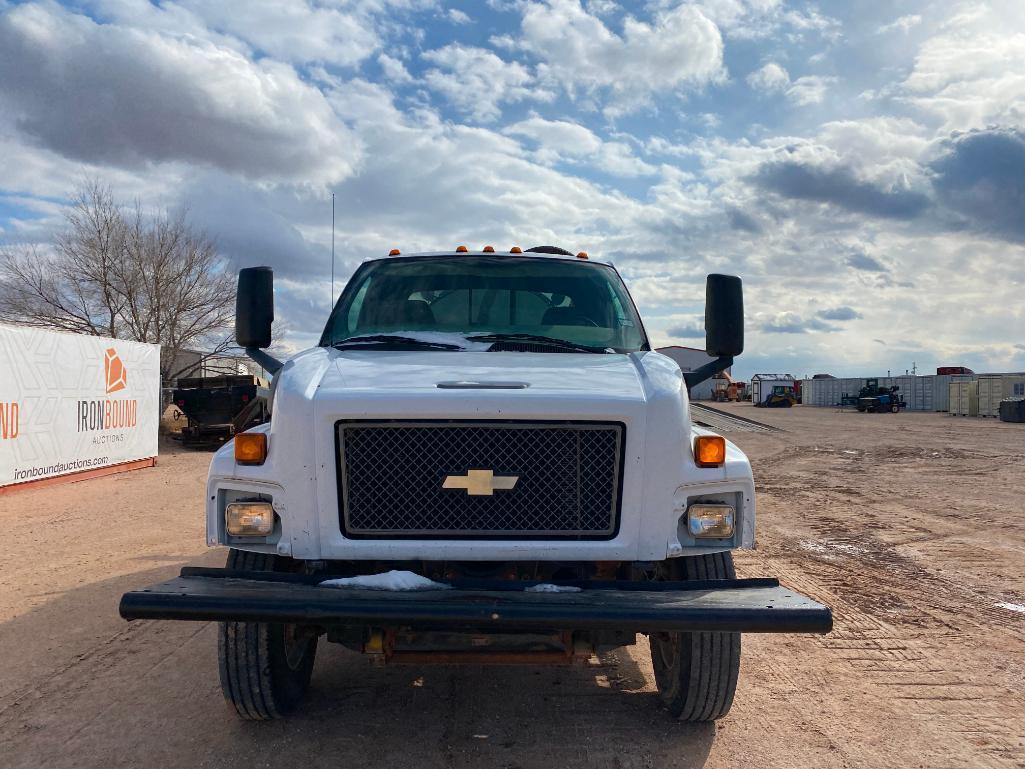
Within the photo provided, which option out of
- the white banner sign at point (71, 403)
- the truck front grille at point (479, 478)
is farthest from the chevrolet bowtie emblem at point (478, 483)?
the white banner sign at point (71, 403)

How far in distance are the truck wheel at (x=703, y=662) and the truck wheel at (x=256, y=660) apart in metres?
1.63

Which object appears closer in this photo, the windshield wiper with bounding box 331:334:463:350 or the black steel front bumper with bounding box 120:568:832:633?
the black steel front bumper with bounding box 120:568:832:633

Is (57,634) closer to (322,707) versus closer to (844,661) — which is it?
(322,707)

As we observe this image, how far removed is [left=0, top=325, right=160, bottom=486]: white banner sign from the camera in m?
12.2

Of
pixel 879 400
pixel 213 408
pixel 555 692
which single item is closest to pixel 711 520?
pixel 555 692

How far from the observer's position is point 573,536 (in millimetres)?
3160

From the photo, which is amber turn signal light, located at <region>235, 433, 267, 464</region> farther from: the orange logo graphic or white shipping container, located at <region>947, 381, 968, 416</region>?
white shipping container, located at <region>947, 381, 968, 416</region>

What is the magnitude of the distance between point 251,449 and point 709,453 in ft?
6.10

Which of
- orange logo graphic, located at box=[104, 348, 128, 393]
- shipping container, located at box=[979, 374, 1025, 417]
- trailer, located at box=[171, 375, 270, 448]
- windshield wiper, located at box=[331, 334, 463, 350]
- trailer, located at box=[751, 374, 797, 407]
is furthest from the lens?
trailer, located at box=[751, 374, 797, 407]

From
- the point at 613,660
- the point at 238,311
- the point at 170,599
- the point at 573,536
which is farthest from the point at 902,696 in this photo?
the point at 238,311

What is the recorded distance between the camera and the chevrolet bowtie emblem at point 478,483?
3.12 m

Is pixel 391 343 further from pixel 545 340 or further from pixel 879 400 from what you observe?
pixel 879 400

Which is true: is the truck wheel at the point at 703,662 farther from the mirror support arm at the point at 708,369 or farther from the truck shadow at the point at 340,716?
the mirror support arm at the point at 708,369

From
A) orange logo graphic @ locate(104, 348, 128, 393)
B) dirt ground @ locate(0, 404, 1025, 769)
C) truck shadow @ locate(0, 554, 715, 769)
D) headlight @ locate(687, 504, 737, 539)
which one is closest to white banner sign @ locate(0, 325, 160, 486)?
orange logo graphic @ locate(104, 348, 128, 393)
